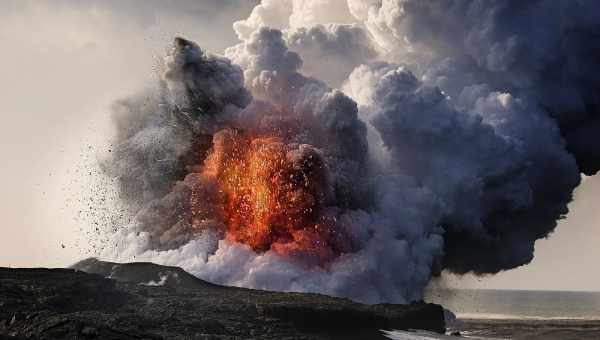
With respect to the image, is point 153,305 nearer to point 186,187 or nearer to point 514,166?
point 186,187

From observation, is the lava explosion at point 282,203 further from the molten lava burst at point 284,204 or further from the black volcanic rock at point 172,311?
the black volcanic rock at point 172,311

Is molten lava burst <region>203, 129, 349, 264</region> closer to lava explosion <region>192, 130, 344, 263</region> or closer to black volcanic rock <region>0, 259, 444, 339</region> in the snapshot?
lava explosion <region>192, 130, 344, 263</region>

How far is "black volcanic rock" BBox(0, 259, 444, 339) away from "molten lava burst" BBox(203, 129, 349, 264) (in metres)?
9.32

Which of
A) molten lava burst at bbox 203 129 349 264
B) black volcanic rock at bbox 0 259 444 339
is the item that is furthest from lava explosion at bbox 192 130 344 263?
black volcanic rock at bbox 0 259 444 339

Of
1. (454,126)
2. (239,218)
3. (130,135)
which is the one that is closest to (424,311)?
(239,218)

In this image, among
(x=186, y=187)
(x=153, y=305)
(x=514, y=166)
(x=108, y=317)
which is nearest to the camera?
(x=108, y=317)

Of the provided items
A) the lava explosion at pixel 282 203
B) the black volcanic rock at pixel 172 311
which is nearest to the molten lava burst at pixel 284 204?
the lava explosion at pixel 282 203

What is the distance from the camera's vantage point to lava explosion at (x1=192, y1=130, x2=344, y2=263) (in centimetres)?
6875

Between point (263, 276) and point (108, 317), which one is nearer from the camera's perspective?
point (108, 317)

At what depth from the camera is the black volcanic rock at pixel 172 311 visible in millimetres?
40688

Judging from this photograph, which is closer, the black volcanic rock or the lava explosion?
the black volcanic rock

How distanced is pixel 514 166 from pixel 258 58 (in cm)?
3322

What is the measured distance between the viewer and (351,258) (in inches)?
2687

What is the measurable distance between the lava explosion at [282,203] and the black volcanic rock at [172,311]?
30.8 feet
